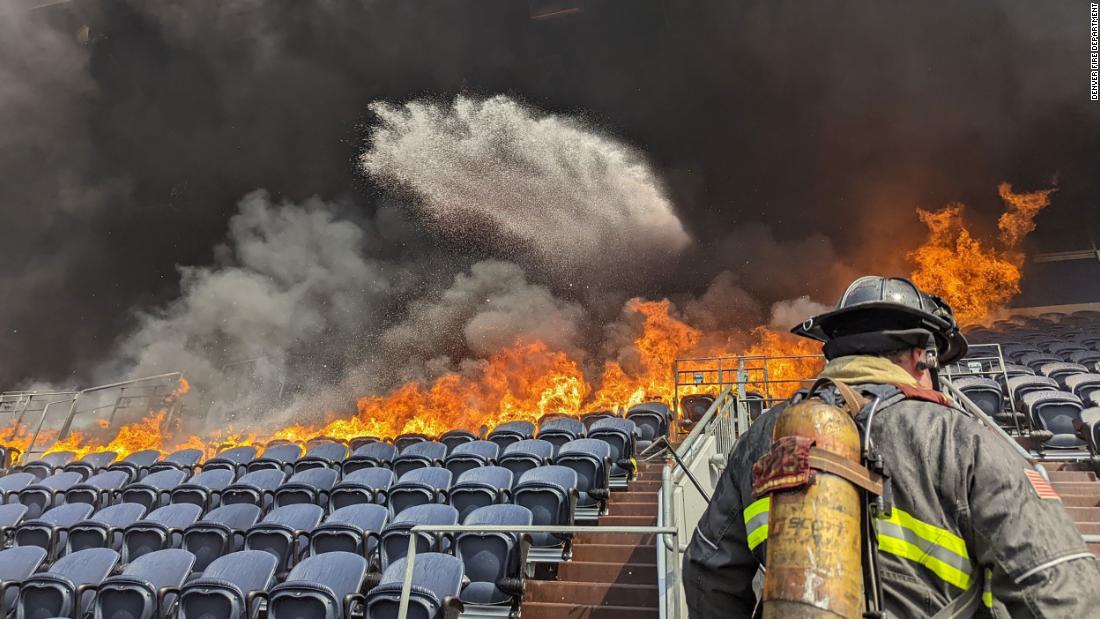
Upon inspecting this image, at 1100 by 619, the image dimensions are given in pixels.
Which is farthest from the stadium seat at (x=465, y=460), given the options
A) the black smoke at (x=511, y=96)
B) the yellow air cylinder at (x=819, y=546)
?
the black smoke at (x=511, y=96)

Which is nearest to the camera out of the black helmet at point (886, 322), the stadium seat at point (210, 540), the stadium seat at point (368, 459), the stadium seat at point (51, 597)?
the black helmet at point (886, 322)

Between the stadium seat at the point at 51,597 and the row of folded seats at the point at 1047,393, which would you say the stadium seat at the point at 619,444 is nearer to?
the row of folded seats at the point at 1047,393

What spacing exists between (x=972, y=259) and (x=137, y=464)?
80.3 ft

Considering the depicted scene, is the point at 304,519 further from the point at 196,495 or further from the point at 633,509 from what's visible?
the point at 633,509

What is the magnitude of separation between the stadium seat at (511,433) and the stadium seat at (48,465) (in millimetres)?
7904

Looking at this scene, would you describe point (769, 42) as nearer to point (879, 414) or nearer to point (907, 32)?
point (907, 32)

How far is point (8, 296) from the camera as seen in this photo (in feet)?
62.4

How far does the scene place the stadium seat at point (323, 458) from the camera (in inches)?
368

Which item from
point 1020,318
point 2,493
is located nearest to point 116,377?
point 2,493

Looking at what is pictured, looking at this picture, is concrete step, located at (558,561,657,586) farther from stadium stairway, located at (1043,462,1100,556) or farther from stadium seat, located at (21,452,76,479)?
stadium seat, located at (21,452,76,479)

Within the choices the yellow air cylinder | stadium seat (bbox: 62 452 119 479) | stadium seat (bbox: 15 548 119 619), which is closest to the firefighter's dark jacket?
the yellow air cylinder

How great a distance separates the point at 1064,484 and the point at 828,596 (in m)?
6.75

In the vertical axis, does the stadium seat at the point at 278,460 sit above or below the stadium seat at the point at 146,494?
above

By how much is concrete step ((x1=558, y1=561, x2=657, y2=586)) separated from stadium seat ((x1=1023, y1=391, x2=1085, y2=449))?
220 inches
